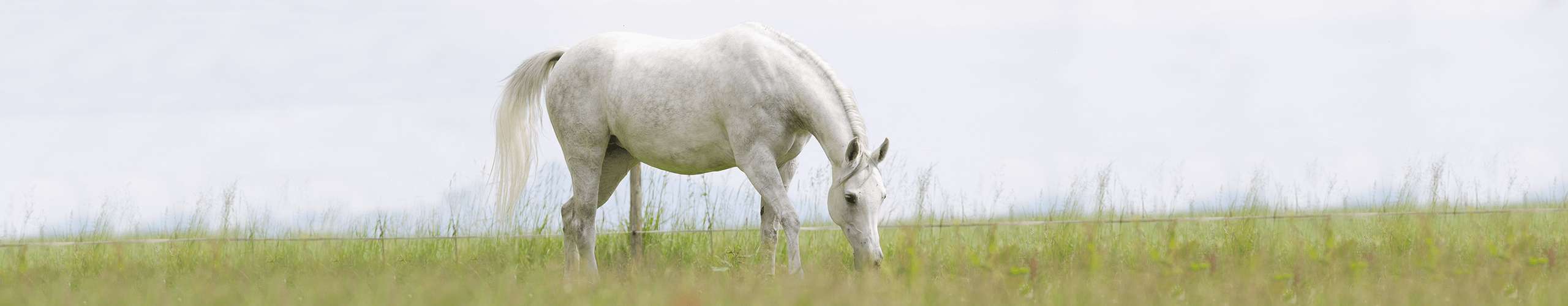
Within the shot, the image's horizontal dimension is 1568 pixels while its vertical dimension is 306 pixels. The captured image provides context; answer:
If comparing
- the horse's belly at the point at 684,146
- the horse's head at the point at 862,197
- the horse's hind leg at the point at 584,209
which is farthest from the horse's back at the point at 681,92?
the horse's head at the point at 862,197

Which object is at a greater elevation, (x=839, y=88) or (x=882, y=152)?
(x=839, y=88)

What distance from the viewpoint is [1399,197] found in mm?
8320

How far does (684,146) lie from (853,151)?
3.45 ft

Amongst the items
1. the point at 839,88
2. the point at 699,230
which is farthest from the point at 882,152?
the point at 699,230

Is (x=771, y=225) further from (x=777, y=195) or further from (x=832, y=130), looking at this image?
(x=832, y=130)

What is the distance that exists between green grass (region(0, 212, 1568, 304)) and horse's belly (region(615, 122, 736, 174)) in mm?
525

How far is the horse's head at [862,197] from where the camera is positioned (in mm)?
5102

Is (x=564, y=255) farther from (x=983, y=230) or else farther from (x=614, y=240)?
(x=983, y=230)

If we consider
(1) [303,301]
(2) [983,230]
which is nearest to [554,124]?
(1) [303,301]

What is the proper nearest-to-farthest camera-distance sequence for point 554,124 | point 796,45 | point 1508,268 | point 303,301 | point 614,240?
point 303,301 < point 1508,268 < point 796,45 < point 554,124 < point 614,240

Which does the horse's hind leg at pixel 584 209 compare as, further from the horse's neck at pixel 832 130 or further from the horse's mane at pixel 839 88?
the horse's neck at pixel 832 130

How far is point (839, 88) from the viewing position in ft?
17.9

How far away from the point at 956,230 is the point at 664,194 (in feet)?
5.93

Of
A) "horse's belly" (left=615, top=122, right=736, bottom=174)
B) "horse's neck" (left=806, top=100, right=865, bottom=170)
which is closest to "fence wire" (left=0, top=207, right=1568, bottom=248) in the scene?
"horse's belly" (left=615, top=122, right=736, bottom=174)
